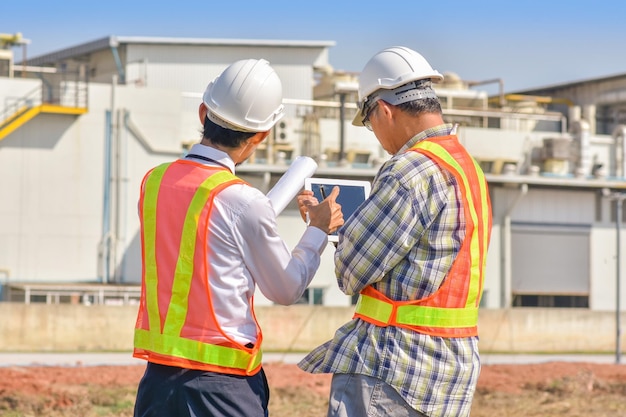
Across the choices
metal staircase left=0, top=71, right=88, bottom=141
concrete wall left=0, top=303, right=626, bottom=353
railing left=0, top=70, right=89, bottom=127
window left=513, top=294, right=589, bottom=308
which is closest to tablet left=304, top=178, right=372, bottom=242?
concrete wall left=0, top=303, right=626, bottom=353

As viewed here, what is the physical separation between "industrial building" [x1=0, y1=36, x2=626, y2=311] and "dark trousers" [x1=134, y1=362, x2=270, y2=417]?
2990 cm

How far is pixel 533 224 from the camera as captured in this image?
141 ft

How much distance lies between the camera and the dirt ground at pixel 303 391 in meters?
14.5

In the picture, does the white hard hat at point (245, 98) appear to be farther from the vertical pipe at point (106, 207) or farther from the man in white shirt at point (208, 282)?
the vertical pipe at point (106, 207)

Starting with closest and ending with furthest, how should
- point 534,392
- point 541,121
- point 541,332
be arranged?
point 534,392, point 541,332, point 541,121

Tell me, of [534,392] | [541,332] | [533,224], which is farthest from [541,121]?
[534,392]

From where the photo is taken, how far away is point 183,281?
13.6 ft

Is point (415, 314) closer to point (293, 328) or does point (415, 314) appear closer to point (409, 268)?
point (409, 268)

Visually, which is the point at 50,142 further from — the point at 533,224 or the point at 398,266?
the point at 398,266

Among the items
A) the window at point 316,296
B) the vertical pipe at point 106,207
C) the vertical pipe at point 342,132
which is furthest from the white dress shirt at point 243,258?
the window at point 316,296

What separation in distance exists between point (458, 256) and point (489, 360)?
86.3 feet

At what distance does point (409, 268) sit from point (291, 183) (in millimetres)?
641

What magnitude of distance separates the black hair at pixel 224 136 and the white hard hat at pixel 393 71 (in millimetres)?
488

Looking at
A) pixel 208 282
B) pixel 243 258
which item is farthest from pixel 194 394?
pixel 243 258
